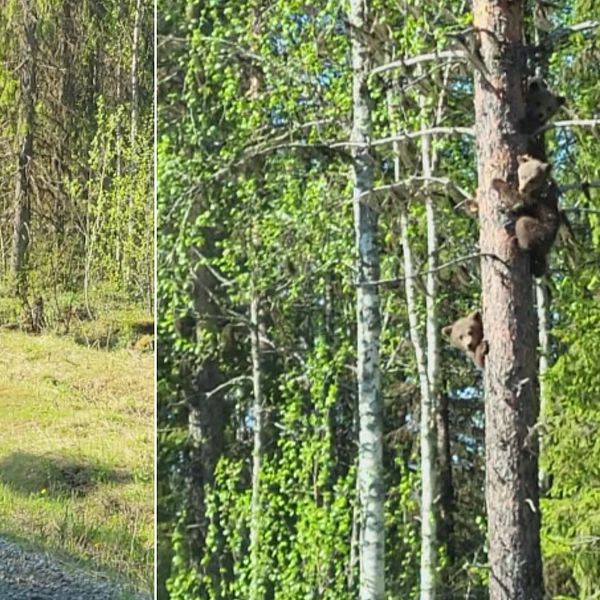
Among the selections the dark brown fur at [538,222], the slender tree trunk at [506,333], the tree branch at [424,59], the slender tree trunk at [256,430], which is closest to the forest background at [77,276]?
the slender tree trunk at [256,430]

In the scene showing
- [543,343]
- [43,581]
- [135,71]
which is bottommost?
[43,581]

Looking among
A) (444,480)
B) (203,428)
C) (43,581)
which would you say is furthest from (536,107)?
(43,581)

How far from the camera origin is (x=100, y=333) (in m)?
4.83

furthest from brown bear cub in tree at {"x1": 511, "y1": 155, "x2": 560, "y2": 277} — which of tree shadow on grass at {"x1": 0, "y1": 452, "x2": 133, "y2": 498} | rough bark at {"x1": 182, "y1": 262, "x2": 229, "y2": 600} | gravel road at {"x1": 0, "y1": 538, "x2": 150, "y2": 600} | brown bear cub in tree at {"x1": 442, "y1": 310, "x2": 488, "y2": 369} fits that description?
gravel road at {"x1": 0, "y1": 538, "x2": 150, "y2": 600}

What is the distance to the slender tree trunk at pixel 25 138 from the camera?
194 inches

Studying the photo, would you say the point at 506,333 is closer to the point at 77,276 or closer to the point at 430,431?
the point at 430,431

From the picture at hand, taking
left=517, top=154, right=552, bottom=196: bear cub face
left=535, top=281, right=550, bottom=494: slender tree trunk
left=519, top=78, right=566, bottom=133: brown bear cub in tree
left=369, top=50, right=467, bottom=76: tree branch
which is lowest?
left=535, top=281, right=550, bottom=494: slender tree trunk

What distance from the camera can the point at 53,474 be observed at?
4863 millimetres

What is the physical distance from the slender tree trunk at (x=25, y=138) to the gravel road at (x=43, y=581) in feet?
3.46

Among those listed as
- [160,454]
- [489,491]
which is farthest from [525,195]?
[160,454]

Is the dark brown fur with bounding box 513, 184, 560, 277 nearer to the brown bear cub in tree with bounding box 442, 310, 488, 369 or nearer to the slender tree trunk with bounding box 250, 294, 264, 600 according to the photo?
the brown bear cub in tree with bounding box 442, 310, 488, 369

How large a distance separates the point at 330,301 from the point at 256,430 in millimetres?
522

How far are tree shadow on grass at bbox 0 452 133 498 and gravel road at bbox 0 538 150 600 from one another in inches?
9.8

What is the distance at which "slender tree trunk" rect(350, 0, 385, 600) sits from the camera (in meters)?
4.06
